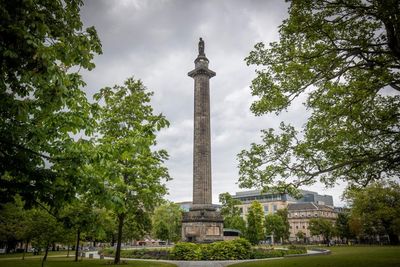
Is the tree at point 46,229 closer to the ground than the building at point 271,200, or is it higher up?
closer to the ground

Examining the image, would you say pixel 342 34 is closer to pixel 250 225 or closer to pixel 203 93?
pixel 203 93

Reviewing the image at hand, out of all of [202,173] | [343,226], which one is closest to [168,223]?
[202,173]

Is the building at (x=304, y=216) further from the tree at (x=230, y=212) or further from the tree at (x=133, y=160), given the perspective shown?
the tree at (x=133, y=160)

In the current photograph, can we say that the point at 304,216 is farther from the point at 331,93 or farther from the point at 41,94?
the point at 41,94

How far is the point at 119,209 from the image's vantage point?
22.8 feet

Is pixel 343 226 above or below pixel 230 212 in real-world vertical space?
below

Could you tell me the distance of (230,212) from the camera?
62781 millimetres

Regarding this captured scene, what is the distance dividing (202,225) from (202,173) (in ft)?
19.8

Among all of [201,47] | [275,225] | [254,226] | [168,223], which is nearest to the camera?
[201,47]

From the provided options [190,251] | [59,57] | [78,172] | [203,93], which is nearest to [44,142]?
[78,172]

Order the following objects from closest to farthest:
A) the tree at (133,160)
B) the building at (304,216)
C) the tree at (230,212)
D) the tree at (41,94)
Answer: the tree at (41,94)
the tree at (133,160)
the tree at (230,212)
the building at (304,216)

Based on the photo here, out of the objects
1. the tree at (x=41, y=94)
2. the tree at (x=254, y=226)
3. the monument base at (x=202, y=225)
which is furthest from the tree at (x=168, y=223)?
the tree at (x=41, y=94)

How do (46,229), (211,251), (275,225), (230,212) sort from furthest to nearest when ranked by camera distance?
(275,225), (230,212), (211,251), (46,229)

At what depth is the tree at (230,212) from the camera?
197 feet
